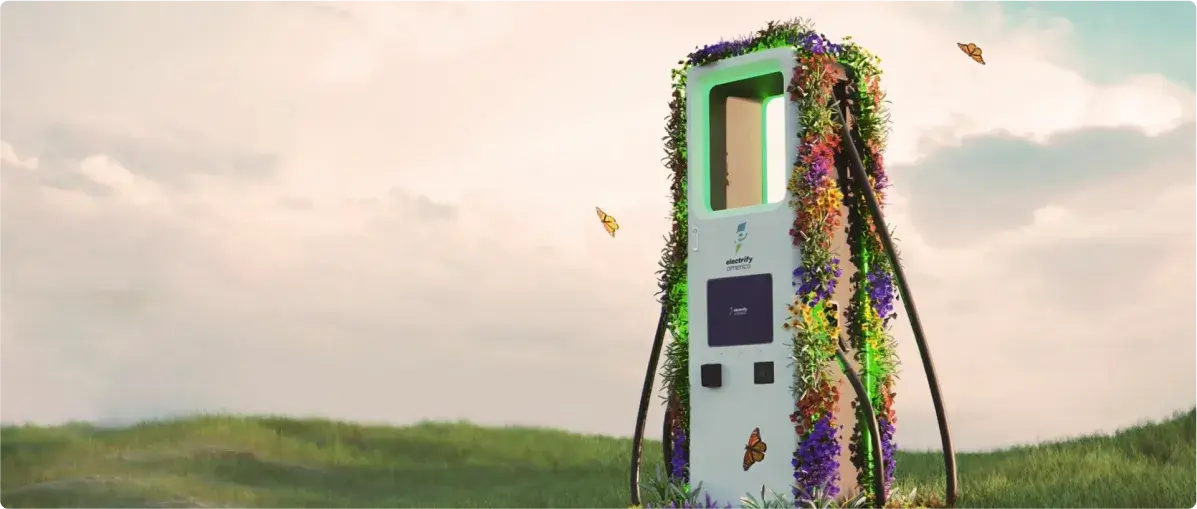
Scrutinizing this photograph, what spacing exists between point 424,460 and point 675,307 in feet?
20.1

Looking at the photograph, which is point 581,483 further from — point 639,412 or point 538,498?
point 639,412

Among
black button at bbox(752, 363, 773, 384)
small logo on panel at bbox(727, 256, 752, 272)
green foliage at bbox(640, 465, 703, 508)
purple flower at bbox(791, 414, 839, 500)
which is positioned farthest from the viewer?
Result: green foliage at bbox(640, 465, 703, 508)

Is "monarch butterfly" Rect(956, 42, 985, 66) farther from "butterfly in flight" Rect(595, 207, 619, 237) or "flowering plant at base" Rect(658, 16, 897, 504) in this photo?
"butterfly in flight" Rect(595, 207, 619, 237)

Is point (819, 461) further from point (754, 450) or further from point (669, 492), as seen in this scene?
point (669, 492)

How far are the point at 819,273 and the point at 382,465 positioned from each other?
281 inches

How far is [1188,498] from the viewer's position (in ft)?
22.2

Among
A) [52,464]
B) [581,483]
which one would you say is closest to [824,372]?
[581,483]

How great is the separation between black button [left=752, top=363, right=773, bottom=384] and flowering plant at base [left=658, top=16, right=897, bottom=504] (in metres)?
0.19

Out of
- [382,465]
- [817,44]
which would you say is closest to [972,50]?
[817,44]

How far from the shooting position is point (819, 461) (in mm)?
6777

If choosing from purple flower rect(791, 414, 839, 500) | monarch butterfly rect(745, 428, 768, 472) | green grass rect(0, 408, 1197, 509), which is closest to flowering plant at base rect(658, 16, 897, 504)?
purple flower rect(791, 414, 839, 500)

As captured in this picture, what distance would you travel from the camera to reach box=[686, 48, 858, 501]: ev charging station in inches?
274

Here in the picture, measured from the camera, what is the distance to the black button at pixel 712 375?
7227 mm

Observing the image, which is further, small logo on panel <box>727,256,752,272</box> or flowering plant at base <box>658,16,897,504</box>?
small logo on panel <box>727,256,752,272</box>
